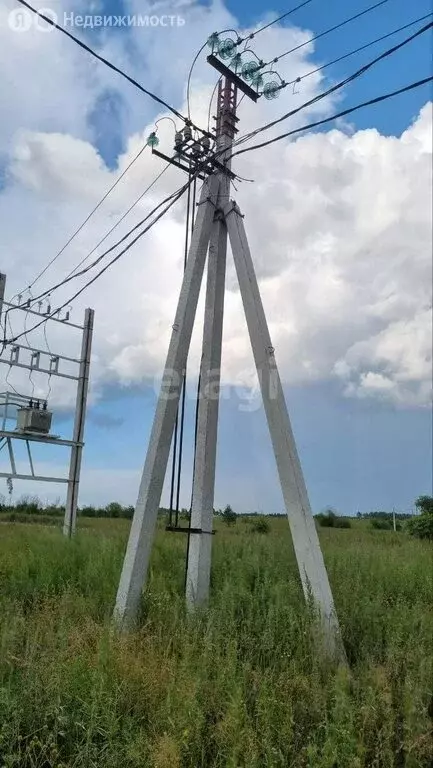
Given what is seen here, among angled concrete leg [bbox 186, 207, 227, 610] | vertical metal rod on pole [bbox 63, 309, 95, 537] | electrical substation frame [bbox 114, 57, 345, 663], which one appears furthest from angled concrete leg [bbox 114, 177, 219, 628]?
vertical metal rod on pole [bbox 63, 309, 95, 537]

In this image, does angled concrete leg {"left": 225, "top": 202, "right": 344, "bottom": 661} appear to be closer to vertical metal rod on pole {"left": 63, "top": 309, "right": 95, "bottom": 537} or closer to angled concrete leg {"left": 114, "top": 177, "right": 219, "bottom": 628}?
angled concrete leg {"left": 114, "top": 177, "right": 219, "bottom": 628}

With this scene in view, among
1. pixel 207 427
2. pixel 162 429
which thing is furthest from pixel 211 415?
pixel 162 429

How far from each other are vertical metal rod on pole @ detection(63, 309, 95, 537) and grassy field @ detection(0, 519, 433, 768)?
4.62m

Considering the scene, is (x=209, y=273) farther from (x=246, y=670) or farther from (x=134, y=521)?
(x=246, y=670)

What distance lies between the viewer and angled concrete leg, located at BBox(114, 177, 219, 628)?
5219 mm

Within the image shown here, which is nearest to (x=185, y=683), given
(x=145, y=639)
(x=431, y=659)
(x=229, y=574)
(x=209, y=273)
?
(x=145, y=639)

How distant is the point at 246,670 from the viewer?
12.7 feet

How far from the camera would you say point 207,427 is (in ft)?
19.7

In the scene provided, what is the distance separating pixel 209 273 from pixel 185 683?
4042 millimetres

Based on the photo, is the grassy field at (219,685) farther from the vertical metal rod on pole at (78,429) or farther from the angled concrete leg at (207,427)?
the vertical metal rod on pole at (78,429)

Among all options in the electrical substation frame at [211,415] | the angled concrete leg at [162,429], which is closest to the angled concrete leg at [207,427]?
the electrical substation frame at [211,415]

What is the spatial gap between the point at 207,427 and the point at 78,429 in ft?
17.7

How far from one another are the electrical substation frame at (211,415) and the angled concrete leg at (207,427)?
11 mm

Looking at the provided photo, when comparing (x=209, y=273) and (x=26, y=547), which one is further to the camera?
(x=26, y=547)
